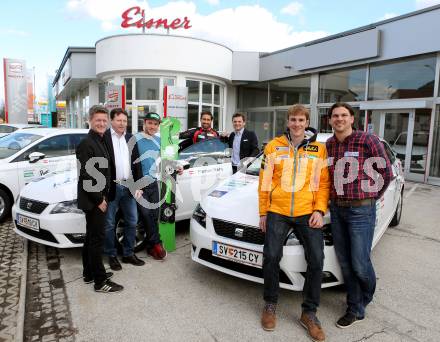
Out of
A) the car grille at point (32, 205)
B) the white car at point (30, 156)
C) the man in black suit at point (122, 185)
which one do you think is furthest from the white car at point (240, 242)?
the white car at point (30, 156)

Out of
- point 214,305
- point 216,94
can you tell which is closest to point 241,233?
point 214,305

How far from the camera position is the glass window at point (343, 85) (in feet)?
38.3

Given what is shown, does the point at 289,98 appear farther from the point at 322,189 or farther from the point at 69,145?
the point at 322,189

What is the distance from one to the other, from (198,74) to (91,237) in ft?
41.7

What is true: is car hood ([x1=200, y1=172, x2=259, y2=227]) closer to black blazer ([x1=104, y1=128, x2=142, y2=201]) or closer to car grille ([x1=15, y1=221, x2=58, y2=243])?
black blazer ([x1=104, y1=128, x2=142, y2=201])

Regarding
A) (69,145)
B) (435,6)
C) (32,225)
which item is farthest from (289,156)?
(435,6)

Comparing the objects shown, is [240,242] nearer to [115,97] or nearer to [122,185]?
[122,185]

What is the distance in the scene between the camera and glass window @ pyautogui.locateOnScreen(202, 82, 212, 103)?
1580 centimetres

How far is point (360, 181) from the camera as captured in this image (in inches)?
111

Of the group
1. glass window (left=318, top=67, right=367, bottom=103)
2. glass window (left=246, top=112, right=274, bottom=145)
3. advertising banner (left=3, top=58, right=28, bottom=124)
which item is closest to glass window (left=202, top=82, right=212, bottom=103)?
glass window (left=246, top=112, right=274, bottom=145)

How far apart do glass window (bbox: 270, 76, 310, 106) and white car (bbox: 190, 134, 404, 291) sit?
1061cm

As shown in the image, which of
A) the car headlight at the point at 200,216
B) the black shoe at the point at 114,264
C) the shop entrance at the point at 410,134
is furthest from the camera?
the shop entrance at the point at 410,134

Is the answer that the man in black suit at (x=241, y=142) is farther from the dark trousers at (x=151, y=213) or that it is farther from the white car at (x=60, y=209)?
the dark trousers at (x=151, y=213)

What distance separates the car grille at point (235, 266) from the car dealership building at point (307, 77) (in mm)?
8643
